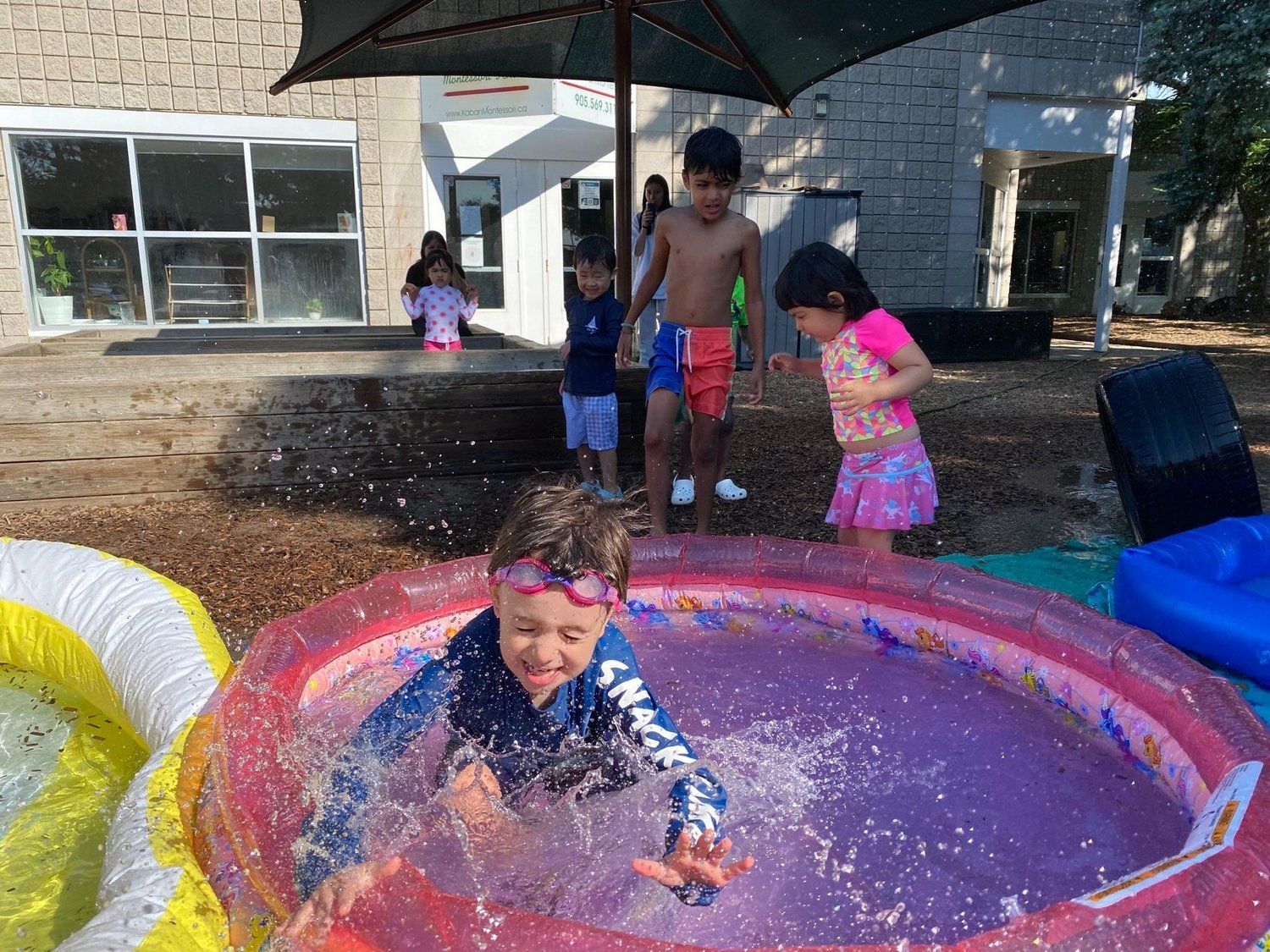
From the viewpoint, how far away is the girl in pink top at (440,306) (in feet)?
22.6

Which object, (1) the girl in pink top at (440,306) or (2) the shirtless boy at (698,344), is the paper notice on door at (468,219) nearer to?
(1) the girl in pink top at (440,306)

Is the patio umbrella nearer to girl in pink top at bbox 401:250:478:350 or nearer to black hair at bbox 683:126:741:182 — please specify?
black hair at bbox 683:126:741:182

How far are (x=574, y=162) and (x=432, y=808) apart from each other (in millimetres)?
10483

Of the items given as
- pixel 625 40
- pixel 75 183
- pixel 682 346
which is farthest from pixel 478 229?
pixel 682 346

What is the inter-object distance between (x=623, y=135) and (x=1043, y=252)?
59.4ft

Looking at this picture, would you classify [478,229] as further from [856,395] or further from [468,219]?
[856,395]

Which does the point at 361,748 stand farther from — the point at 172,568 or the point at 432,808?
the point at 172,568

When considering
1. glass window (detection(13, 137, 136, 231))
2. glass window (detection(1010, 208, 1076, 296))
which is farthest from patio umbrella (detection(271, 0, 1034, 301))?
glass window (detection(1010, 208, 1076, 296))

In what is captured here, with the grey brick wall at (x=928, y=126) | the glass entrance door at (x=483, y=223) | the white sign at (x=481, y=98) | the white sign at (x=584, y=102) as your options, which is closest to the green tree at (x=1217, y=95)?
the grey brick wall at (x=928, y=126)

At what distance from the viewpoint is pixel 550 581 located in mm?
A: 1798

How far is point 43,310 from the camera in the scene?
10328 mm

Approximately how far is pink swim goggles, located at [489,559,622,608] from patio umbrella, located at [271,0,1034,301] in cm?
332

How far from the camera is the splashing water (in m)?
1.99

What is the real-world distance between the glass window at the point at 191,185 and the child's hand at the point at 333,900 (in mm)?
10634
